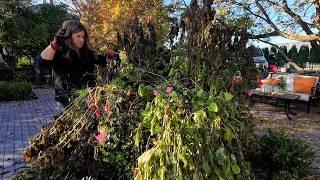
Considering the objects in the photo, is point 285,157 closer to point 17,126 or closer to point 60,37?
point 60,37

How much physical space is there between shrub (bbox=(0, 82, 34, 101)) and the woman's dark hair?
9068mm

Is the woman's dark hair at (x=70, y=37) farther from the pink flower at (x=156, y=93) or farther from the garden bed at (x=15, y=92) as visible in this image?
the garden bed at (x=15, y=92)

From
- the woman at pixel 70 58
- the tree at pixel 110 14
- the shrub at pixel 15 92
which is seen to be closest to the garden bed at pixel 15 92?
the shrub at pixel 15 92

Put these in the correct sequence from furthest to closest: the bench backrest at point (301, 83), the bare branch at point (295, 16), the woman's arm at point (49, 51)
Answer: the bench backrest at point (301, 83)
the bare branch at point (295, 16)
the woman's arm at point (49, 51)

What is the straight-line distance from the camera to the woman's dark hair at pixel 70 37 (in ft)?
11.0

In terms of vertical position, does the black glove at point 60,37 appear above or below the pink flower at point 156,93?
above

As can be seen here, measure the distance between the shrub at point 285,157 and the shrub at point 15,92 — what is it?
9.57 meters

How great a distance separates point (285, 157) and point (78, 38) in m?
2.58

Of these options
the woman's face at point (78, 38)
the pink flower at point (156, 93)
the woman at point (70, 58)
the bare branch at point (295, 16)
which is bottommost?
the pink flower at point (156, 93)

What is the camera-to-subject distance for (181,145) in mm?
2484

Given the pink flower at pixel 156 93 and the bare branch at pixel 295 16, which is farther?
the bare branch at pixel 295 16

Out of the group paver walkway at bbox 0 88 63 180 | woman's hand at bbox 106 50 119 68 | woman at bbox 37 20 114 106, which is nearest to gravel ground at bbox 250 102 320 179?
A: woman's hand at bbox 106 50 119 68

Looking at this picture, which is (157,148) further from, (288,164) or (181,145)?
(288,164)

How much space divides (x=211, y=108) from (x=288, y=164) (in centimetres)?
195
